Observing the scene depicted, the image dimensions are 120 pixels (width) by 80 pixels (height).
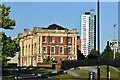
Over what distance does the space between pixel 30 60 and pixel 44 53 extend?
5.40 m

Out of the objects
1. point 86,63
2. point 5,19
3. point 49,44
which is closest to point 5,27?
point 5,19

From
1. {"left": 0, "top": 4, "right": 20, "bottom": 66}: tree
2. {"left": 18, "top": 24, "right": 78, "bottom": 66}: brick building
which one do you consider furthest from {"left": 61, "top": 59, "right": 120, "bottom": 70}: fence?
{"left": 0, "top": 4, "right": 20, "bottom": 66}: tree

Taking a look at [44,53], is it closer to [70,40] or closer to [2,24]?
[70,40]

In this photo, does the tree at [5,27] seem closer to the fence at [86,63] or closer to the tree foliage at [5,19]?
the tree foliage at [5,19]

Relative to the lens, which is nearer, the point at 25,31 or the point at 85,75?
the point at 85,75

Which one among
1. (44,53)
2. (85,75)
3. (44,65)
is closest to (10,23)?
(85,75)

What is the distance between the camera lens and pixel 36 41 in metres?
88.6

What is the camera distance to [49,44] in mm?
88188

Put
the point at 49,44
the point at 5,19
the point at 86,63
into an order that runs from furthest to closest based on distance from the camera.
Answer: the point at 49,44
the point at 86,63
the point at 5,19

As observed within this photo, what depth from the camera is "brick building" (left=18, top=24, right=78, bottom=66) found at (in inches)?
3430

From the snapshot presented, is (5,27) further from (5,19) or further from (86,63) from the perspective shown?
(86,63)

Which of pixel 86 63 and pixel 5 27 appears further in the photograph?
pixel 86 63

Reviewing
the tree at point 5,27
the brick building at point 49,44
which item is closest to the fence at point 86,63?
the brick building at point 49,44

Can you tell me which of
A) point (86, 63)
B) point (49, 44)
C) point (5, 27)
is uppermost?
point (5, 27)
